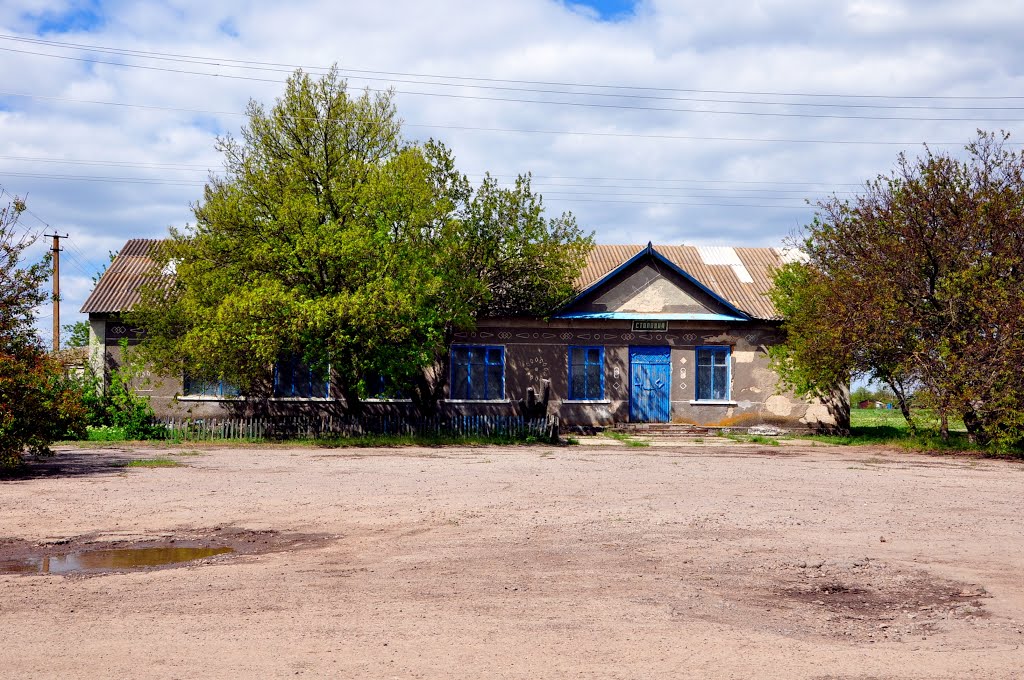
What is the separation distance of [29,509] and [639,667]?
9.96 m

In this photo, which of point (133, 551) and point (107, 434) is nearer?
point (133, 551)

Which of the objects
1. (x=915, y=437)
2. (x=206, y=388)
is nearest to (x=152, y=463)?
(x=206, y=388)

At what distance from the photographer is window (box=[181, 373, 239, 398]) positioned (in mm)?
30906

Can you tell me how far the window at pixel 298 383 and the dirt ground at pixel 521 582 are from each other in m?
15.1

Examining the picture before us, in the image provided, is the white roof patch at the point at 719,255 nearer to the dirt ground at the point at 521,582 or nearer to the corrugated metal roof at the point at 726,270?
the corrugated metal roof at the point at 726,270

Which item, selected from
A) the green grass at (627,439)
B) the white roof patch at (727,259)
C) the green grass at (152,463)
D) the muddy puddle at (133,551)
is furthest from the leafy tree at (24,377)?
the white roof patch at (727,259)

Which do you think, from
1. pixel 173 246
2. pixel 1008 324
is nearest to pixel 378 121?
pixel 173 246

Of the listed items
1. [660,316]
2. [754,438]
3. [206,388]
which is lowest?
[754,438]

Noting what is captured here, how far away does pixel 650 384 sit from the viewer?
31609 mm

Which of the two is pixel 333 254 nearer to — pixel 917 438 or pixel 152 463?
pixel 152 463

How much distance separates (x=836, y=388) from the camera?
31516mm

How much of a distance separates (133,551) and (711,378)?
2437cm

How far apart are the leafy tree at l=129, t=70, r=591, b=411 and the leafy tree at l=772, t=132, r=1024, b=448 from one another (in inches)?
363

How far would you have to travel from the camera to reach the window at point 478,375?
31.3m
